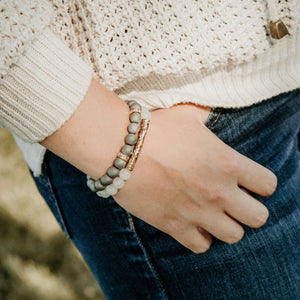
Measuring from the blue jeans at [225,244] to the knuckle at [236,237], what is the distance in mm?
31

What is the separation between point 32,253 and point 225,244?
1.76 metres

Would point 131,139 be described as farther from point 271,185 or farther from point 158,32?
point 271,185

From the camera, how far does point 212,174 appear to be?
2.07 ft

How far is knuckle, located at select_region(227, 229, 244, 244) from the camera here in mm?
675

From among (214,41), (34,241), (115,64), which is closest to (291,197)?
(214,41)

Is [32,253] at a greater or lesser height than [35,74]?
lesser

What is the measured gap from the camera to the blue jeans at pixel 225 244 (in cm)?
72

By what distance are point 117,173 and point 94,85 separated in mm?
191

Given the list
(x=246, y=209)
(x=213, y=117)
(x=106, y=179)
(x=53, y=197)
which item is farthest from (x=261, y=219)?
(x=53, y=197)

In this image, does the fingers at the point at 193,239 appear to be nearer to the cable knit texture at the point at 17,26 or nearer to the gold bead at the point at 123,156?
the gold bead at the point at 123,156

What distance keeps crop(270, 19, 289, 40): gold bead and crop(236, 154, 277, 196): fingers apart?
283mm

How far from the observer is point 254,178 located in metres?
0.66

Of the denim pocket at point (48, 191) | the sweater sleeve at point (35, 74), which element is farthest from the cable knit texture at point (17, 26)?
the denim pocket at point (48, 191)

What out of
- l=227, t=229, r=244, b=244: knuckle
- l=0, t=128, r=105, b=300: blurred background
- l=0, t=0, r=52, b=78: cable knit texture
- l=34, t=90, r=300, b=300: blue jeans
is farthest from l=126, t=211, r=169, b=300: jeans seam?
l=0, t=128, r=105, b=300: blurred background
